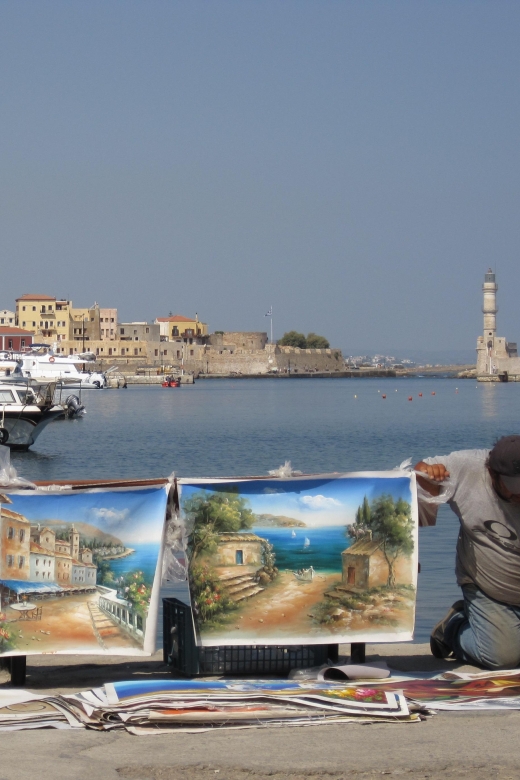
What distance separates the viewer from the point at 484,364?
133625 mm

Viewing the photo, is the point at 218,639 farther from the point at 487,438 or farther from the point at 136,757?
the point at 487,438

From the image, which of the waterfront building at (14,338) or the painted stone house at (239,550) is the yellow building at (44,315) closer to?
the waterfront building at (14,338)

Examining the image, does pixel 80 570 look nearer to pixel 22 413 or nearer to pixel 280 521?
pixel 280 521

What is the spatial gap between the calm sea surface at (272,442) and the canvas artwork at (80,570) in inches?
123

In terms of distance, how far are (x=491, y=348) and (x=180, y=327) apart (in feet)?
134

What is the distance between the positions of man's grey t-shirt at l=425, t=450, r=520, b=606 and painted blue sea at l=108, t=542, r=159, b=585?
1267 mm

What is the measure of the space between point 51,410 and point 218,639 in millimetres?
28339

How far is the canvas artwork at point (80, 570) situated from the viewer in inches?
185

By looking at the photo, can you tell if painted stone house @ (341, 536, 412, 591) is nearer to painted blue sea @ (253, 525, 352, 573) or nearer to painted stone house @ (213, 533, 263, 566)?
painted blue sea @ (253, 525, 352, 573)

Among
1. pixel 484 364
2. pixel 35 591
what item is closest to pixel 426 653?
pixel 35 591

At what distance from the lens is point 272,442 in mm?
37500

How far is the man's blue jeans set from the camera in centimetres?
490

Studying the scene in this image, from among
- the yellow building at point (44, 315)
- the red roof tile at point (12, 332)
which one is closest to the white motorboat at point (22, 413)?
the red roof tile at point (12, 332)

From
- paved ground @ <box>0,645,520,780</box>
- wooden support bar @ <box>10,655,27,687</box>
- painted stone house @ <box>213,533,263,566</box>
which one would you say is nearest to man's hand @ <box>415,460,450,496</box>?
painted stone house @ <box>213,533,263,566</box>
